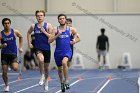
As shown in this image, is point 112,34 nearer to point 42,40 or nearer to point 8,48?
point 42,40

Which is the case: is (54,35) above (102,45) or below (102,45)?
above

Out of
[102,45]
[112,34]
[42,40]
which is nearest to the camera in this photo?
[42,40]

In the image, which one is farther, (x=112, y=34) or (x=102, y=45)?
(x=112, y=34)

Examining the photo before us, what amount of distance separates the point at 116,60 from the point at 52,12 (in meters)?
4.88

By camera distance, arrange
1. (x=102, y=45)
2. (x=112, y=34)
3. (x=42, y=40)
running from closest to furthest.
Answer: (x=42, y=40) → (x=102, y=45) → (x=112, y=34)

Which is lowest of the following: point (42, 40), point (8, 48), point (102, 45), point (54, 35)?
point (102, 45)

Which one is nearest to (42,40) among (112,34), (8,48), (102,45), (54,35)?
(54,35)

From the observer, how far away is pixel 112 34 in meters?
25.5

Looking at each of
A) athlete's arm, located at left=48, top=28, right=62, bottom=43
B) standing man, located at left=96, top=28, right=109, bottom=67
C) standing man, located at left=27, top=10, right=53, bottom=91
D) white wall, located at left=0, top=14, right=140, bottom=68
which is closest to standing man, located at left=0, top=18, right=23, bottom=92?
standing man, located at left=27, top=10, right=53, bottom=91

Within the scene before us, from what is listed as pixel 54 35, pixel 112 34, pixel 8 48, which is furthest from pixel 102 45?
pixel 54 35

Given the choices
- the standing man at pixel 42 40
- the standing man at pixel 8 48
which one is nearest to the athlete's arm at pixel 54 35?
the standing man at pixel 42 40

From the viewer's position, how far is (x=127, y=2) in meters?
26.0

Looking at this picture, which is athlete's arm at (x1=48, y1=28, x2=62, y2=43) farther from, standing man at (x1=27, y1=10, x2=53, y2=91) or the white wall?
the white wall

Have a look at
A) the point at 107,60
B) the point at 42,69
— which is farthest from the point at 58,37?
the point at 107,60
